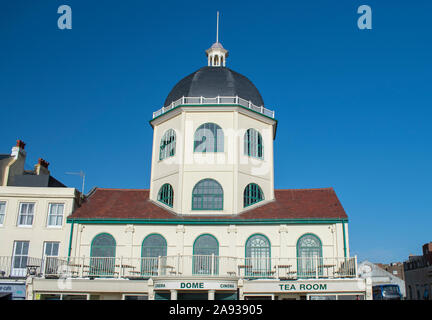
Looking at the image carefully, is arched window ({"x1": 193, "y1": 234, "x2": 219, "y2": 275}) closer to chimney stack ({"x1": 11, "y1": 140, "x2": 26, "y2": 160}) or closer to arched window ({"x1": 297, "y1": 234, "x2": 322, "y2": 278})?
arched window ({"x1": 297, "y1": 234, "x2": 322, "y2": 278})

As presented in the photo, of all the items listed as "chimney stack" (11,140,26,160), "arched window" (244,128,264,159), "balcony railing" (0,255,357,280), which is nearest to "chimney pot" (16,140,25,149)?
"chimney stack" (11,140,26,160)

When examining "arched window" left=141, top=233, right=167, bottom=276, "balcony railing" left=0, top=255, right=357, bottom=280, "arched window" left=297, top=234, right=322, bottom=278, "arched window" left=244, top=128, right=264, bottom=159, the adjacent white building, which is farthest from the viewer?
"arched window" left=244, top=128, right=264, bottom=159

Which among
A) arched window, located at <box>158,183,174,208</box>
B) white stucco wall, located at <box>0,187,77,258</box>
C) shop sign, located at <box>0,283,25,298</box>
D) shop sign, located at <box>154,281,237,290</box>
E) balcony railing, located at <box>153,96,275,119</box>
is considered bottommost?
shop sign, located at <box>0,283,25,298</box>

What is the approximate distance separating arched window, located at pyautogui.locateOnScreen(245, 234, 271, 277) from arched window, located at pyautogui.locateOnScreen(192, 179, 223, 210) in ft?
9.70

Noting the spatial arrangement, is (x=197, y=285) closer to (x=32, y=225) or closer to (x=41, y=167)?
(x=32, y=225)

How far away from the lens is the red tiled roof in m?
24.6

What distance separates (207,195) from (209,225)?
2.16m

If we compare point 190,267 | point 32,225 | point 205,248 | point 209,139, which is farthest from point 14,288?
point 209,139

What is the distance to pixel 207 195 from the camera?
2616 cm

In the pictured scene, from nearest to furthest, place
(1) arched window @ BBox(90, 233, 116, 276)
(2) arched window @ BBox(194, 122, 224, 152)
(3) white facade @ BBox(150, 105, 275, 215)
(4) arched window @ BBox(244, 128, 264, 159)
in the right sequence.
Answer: (1) arched window @ BBox(90, 233, 116, 276), (3) white facade @ BBox(150, 105, 275, 215), (2) arched window @ BBox(194, 122, 224, 152), (4) arched window @ BBox(244, 128, 264, 159)

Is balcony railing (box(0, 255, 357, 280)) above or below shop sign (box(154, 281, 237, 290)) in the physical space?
above

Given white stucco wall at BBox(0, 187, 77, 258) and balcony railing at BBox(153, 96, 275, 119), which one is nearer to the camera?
white stucco wall at BBox(0, 187, 77, 258)

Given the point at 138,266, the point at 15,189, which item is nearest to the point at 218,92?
the point at 138,266
